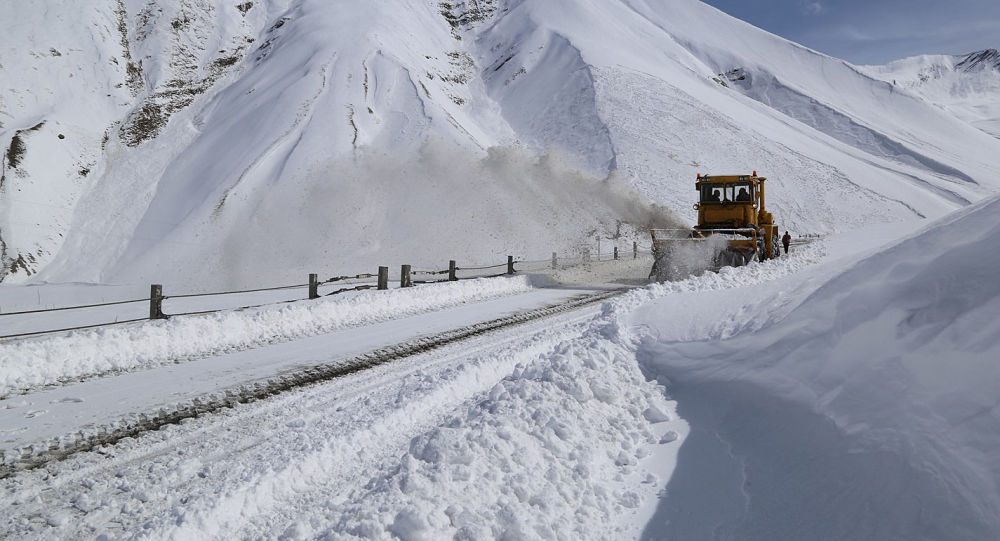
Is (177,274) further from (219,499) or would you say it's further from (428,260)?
(219,499)

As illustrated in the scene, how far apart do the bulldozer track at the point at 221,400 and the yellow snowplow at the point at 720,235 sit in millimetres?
8569

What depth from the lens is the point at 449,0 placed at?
88.1 metres

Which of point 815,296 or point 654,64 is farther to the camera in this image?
point 654,64

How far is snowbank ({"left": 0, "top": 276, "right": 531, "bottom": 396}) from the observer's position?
23.3 feet

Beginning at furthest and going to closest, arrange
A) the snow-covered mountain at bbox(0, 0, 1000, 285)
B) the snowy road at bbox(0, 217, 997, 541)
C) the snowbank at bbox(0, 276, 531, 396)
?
the snow-covered mountain at bbox(0, 0, 1000, 285)
the snowbank at bbox(0, 276, 531, 396)
the snowy road at bbox(0, 217, 997, 541)

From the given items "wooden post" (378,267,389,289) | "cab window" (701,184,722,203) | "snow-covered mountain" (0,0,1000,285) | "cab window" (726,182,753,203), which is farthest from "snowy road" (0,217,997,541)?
"snow-covered mountain" (0,0,1000,285)

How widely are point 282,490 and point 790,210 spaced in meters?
48.8

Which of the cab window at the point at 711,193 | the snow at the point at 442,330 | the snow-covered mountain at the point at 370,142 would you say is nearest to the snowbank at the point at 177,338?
the snow at the point at 442,330

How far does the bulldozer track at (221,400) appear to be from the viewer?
4.55 meters

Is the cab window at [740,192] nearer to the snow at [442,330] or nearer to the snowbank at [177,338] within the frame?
the snow at [442,330]

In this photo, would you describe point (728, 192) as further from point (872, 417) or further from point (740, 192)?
point (872, 417)

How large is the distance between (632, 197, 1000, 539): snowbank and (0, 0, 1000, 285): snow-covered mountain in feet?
87.1

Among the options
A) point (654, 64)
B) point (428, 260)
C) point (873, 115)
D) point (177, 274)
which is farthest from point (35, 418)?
point (873, 115)

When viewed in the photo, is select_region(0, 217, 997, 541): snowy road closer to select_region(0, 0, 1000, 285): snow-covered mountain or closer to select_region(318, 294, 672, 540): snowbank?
select_region(318, 294, 672, 540): snowbank
